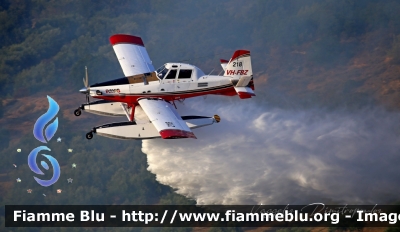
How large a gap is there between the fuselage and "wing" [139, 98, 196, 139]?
652mm

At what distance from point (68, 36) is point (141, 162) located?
2645 centimetres

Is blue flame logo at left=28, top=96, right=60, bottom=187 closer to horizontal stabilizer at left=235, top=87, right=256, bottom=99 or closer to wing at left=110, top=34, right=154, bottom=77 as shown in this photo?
wing at left=110, top=34, right=154, bottom=77

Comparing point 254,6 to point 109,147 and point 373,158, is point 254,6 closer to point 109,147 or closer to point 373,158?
point 109,147

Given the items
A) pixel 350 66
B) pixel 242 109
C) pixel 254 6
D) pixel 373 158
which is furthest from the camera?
pixel 254 6

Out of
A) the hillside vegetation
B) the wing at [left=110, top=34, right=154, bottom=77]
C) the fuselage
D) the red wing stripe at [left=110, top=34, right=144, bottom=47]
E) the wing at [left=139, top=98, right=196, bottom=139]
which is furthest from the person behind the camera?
the hillside vegetation

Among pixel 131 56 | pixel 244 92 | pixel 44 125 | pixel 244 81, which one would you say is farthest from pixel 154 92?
pixel 44 125

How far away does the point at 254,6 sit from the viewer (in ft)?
247

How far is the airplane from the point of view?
4025cm

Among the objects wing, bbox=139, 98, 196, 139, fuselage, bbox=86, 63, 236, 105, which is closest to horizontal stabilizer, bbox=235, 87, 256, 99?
fuselage, bbox=86, 63, 236, 105

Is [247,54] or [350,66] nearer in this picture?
[247,54]

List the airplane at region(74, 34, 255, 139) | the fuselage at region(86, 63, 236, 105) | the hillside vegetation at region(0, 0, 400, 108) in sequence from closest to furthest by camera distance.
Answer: the airplane at region(74, 34, 255, 139), the fuselage at region(86, 63, 236, 105), the hillside vegetation at region(0, 0, 400, 108)

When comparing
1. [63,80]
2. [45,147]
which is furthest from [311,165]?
[63,80]

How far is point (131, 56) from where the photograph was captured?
45469 mm

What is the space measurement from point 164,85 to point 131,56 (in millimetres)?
4222
